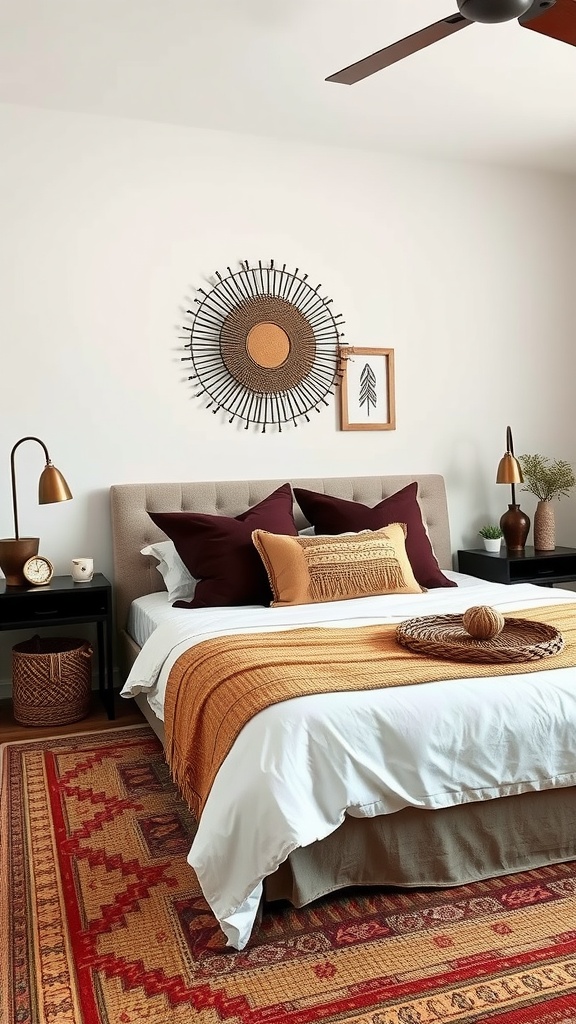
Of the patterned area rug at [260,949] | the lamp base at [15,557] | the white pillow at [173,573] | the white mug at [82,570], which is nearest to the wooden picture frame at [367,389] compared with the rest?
the white pillow at [173,573]

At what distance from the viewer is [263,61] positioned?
11.3 ft

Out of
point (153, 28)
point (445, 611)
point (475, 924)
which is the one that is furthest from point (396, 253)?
point (475, 924)

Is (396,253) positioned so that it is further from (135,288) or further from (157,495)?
(157,495)

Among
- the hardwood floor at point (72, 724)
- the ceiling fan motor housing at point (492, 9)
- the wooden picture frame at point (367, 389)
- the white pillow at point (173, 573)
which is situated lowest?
the hardwood floor at point (72, 724)

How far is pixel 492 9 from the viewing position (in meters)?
2.34

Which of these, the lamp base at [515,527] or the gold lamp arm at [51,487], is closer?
the gold lamp arm at [51,487]

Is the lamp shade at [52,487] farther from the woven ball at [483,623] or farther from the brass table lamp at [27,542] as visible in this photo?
the woven ball at [483,623]

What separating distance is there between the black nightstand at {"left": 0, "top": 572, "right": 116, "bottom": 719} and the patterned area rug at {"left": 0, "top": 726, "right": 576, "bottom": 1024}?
4.01 ft

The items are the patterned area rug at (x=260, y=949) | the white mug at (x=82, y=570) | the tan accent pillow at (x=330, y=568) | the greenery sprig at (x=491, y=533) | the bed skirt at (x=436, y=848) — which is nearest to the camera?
the patterned area rug at (x=260, y=949)

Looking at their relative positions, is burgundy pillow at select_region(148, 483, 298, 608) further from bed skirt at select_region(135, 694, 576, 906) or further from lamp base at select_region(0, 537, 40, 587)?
bed skirt at select_region(135, 694, 576, 906)

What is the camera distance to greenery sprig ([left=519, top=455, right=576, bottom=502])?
475 centimetres

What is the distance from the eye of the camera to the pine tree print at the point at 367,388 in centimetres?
462

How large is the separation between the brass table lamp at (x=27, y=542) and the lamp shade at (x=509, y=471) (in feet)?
7.57

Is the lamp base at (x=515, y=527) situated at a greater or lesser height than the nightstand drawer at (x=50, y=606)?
greater
